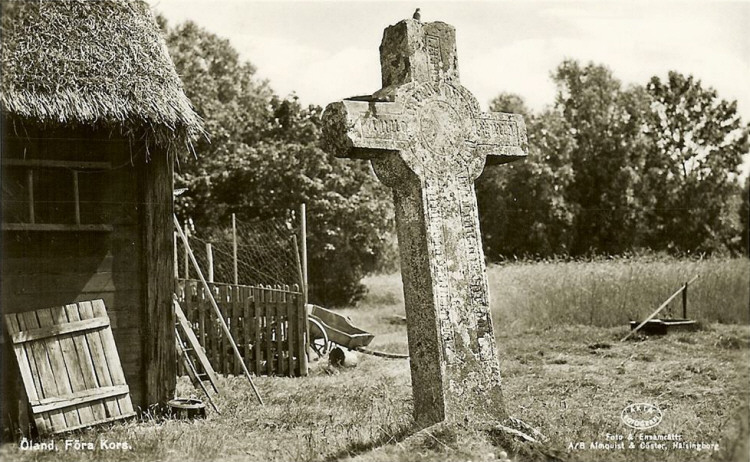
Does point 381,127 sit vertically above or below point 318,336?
above

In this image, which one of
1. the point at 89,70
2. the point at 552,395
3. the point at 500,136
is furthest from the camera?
the point at 552,395

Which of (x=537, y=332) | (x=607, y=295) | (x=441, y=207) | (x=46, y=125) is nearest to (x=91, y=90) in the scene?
(x=46, y=125)

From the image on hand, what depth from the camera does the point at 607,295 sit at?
13.7 m

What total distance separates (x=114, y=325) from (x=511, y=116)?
13.5ft

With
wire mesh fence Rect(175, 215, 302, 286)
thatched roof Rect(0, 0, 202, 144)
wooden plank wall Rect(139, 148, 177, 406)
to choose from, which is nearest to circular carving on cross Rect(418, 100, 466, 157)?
thatched roof Rect(0, 0, 202, 144)

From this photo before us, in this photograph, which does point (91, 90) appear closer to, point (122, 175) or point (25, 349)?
point (122, 175)

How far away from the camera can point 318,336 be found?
37.8 feet

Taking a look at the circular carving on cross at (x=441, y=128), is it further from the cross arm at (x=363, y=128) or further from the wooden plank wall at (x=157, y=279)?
the wooden plank wall at (x=157, y=279)

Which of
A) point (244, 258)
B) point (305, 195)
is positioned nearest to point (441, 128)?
point (244, 258)

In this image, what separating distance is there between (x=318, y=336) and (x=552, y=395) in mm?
4847

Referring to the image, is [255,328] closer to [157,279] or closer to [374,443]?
[157,279]

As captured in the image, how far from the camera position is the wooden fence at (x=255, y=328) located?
9.87m

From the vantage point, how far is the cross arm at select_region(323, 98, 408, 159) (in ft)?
15.8

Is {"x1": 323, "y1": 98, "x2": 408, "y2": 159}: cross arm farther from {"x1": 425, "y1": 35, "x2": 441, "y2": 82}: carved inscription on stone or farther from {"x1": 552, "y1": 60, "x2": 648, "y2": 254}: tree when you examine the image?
{"x1": 552, "y1": 60, "x2": 648, "y2": 254}: tree
